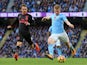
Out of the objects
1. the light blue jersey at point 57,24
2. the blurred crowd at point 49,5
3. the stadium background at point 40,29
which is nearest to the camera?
the light blue jersey at point 57,24

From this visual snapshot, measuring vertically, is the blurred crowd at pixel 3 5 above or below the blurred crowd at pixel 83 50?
above

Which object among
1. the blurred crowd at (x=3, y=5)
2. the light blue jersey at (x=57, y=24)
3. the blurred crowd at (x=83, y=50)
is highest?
the light blue jersey at (x=57, y=24)

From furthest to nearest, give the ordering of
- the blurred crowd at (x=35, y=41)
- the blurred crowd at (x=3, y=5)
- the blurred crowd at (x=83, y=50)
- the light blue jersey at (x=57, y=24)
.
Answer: the blurred crowd at (x=3, y=5) < the blurred crowd at (x=35, y=41) < the blurred crowd at (x=83, y=50) < the light blue jersey at (x=57, y=24)

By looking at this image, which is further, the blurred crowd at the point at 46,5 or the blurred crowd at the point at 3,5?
the blurred crowd at the point at 3,5

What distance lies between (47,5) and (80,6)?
133 inches

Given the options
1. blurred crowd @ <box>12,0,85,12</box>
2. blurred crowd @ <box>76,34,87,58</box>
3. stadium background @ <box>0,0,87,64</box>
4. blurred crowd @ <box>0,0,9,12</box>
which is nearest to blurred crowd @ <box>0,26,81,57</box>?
stadium background @ <box>0,0,87,64</box>

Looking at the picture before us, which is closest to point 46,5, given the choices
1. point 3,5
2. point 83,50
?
point 3,5

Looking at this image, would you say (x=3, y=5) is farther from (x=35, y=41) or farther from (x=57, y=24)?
(x=57, y=24)

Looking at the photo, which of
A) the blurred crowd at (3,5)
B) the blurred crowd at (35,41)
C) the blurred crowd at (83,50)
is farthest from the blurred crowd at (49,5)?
the blurred crowd at (83,50)

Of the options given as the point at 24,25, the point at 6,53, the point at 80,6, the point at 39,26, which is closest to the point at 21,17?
the point at 24,25

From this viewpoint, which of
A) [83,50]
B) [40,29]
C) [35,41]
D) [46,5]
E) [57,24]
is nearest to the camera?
[57,24]

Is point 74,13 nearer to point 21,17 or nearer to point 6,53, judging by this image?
point 6,53

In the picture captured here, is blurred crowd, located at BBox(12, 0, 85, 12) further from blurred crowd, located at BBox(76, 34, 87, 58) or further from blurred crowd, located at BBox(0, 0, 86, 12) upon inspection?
blurred crowd, located at BBox(76, 34, 87, 58)

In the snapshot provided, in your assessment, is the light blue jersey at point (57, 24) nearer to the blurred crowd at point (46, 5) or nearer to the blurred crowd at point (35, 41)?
the blurred crowd at point (35, 41)
